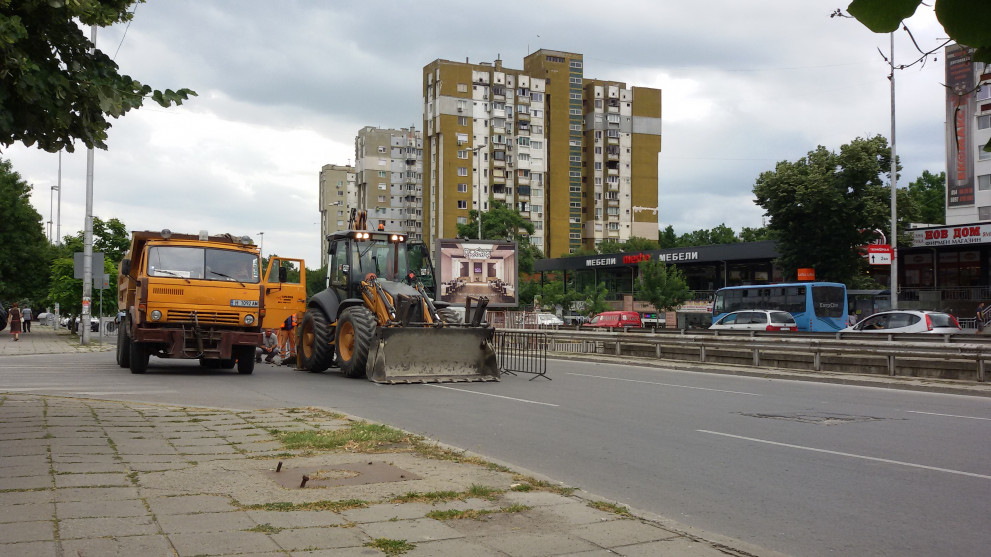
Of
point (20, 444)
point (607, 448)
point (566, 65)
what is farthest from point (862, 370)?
point (566, 65)

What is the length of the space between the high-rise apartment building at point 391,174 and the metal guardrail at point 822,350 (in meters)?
102

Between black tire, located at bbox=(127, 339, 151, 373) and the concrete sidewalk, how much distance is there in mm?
9524

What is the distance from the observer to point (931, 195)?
86875 mm

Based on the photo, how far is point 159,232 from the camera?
17.9 meters

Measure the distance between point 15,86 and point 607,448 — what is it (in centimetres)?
648

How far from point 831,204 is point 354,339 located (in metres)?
35.1

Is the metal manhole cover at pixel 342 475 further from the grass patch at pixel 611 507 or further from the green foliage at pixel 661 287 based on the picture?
the green foliage at pixel 661 287

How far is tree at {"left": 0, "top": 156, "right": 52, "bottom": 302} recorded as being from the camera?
45.4 metres

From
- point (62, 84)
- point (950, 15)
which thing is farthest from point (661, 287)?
point (950, 15)

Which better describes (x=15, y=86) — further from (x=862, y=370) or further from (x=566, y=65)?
(x=566, y=65)

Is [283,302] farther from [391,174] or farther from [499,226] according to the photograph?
[391,174]

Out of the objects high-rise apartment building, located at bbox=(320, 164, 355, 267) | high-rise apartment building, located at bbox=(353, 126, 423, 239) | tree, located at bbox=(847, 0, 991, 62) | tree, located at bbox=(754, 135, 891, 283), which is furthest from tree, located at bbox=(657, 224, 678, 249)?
tree, located at bbox=(847, 0, 991, 62)

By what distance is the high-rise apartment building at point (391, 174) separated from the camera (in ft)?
425

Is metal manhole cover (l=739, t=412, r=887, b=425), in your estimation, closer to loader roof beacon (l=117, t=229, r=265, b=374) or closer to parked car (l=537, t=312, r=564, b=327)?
loader roof beacon (l=117, t=229, r=265, b=374)
